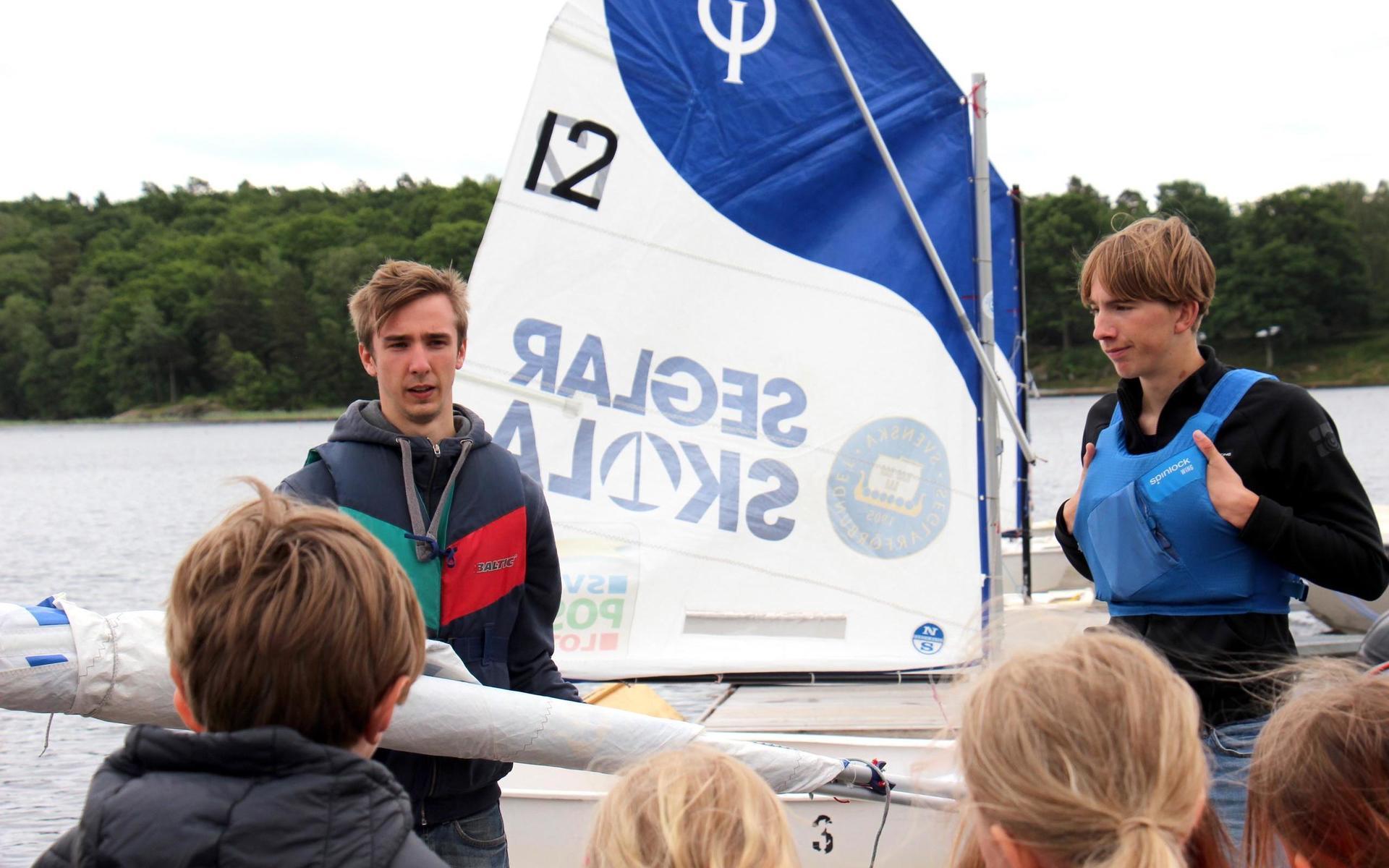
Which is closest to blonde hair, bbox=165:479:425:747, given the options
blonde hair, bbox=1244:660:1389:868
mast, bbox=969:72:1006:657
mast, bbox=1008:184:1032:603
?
blonde hair, bbox=1244:660:1389:868

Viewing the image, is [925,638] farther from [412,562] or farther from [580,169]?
[412,562]

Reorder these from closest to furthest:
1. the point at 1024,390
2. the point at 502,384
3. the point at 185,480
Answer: the point at 502,384 → the point at 1024,390 → the point at 185,480

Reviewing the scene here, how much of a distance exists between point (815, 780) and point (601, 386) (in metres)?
3.08

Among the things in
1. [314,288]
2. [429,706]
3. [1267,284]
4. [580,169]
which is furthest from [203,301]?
[429,706]

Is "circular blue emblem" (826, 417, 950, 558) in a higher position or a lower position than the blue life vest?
lower

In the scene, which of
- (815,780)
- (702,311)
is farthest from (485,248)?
(815,780)

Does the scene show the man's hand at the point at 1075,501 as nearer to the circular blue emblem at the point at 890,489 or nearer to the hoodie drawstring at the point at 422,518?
the hoodie drawstring at the point at 422,518

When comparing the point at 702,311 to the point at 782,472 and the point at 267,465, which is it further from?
the point at 267,465

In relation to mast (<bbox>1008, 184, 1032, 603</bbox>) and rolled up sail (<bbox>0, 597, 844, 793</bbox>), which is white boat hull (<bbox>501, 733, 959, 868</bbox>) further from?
mast (<bbox>1008, 184, 1032, 603</bbox>)

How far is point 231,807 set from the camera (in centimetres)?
138

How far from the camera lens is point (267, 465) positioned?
38.7 metres

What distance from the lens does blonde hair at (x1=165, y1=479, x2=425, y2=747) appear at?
57.5 inches

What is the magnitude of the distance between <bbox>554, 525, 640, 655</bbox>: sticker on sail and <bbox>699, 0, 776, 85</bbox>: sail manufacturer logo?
1.97 meters

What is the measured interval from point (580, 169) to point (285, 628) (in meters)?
4.17
